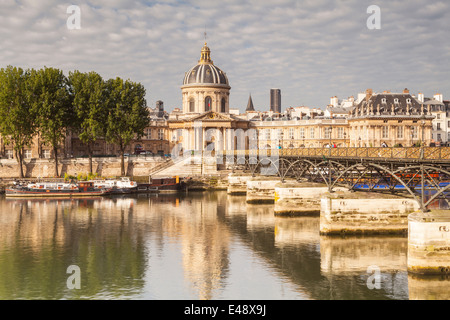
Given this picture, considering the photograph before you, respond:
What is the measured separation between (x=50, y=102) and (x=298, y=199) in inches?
1690

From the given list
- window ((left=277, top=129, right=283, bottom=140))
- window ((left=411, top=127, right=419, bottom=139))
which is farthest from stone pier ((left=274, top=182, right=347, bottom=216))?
window ((left=277, top=129, right=283, bottom=140))

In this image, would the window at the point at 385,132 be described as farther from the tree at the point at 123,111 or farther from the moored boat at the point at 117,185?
the moored boat at the point at 117,185

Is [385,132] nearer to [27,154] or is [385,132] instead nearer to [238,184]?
[238,184]

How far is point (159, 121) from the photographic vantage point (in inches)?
4710

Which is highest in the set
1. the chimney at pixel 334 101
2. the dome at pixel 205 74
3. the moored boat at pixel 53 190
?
the dome at pixel 205 74

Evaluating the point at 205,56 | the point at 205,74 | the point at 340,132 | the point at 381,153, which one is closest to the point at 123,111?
the point at 205,74

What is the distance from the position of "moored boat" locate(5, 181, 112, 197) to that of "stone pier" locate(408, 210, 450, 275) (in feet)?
161

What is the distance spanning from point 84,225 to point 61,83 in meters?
40.2

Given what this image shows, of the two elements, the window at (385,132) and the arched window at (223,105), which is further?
the arched window at (223,105)

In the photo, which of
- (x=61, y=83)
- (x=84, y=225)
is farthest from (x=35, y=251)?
(x=61, y=83)

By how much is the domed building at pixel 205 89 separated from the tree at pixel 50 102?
4306 centimetres

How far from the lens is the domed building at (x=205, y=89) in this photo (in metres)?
117

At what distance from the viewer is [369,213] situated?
36.5m

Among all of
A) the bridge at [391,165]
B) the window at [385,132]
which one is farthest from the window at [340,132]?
the bridge at [391,165]
